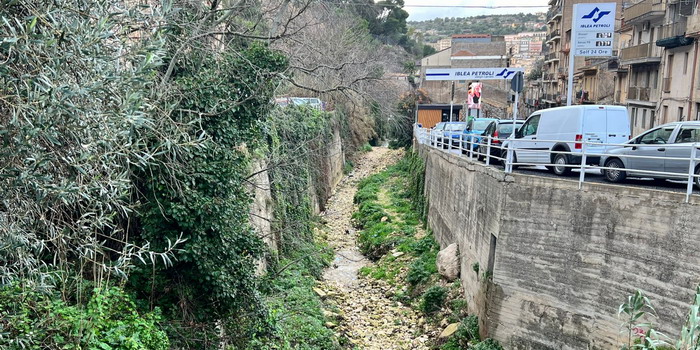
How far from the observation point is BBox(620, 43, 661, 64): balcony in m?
32.2

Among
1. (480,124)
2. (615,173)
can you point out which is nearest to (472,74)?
(480,124)

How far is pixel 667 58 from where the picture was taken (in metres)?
30.2

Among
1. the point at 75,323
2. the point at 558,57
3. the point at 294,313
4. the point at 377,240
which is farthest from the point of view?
the point at 558,57

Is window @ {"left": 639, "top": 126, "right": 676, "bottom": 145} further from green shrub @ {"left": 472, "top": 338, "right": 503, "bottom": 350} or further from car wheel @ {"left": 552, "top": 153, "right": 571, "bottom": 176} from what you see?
green shrub @ {"left": 472, "top": 338, "right": 503, "bottom": 350}

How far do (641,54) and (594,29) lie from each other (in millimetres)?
19412

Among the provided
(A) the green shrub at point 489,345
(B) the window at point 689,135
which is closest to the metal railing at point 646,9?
(B) the window at point 689,135

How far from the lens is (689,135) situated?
481 inches

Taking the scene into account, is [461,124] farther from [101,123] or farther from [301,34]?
[101,123]

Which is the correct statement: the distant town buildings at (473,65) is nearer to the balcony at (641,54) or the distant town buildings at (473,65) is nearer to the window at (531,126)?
the balcony at (641,54)

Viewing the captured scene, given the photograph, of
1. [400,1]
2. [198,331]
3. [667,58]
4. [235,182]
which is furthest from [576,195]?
[400,1]

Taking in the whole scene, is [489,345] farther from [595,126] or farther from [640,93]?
[640,93]

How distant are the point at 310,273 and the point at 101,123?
535 inches

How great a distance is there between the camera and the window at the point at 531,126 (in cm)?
1677

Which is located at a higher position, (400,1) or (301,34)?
(400,1)
